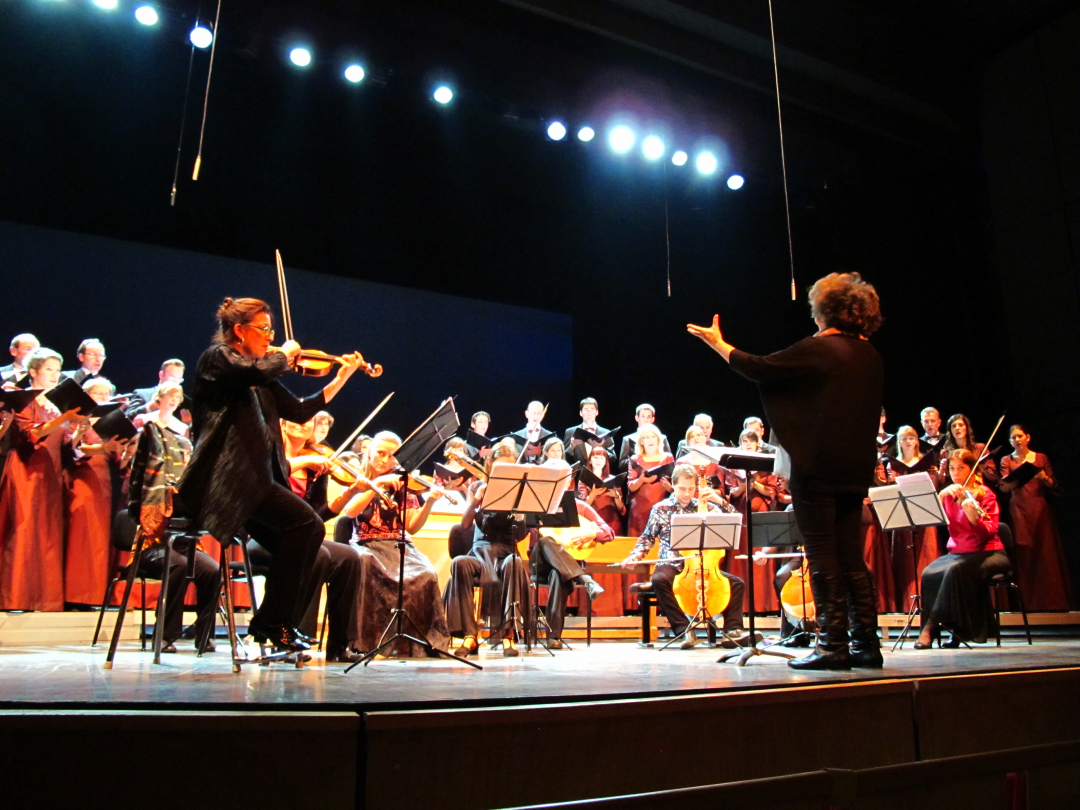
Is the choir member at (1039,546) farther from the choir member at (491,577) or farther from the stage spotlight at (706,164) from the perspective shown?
the choir member at (491,577)

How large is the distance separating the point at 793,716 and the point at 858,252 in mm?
8639

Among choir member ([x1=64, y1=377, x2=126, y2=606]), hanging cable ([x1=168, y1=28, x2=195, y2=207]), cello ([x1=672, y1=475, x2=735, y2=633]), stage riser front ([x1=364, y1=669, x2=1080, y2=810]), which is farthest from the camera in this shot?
hanging cable ([x1=168, y1=28, x2=195, y2=207])

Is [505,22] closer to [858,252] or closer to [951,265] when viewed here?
[858,252]

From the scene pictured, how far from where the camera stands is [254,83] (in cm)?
703

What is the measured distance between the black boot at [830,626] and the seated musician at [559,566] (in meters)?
2.86

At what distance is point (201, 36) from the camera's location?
6367 millimetres

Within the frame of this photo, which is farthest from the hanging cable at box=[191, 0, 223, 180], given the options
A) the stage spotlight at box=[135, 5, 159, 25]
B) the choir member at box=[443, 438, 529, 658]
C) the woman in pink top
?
the woman in pink top

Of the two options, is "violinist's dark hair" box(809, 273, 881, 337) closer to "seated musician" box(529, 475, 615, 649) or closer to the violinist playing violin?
the violinist playing violin

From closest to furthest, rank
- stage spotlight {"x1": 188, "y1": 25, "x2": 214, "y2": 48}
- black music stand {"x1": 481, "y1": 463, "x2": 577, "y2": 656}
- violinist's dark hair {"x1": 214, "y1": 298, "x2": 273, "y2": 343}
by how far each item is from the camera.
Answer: violinist's dark hair {"x1": 214, "y1": 298, "x2": 273, "y2": 343} → black music stand {"x1": 481, "y1": 463, "x2": 577, "y2": 656} → stage spotlight {"x1": 188, "y1": 25, "x2": 214, "y2": 48}

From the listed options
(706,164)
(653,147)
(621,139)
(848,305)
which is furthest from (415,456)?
(706,164)

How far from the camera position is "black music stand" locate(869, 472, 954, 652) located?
522 centimetres

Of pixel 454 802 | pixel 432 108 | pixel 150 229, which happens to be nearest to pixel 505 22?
pixel 432 108

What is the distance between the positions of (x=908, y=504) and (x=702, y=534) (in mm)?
1287

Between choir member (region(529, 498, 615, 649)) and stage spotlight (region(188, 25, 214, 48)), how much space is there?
4.34 metres
